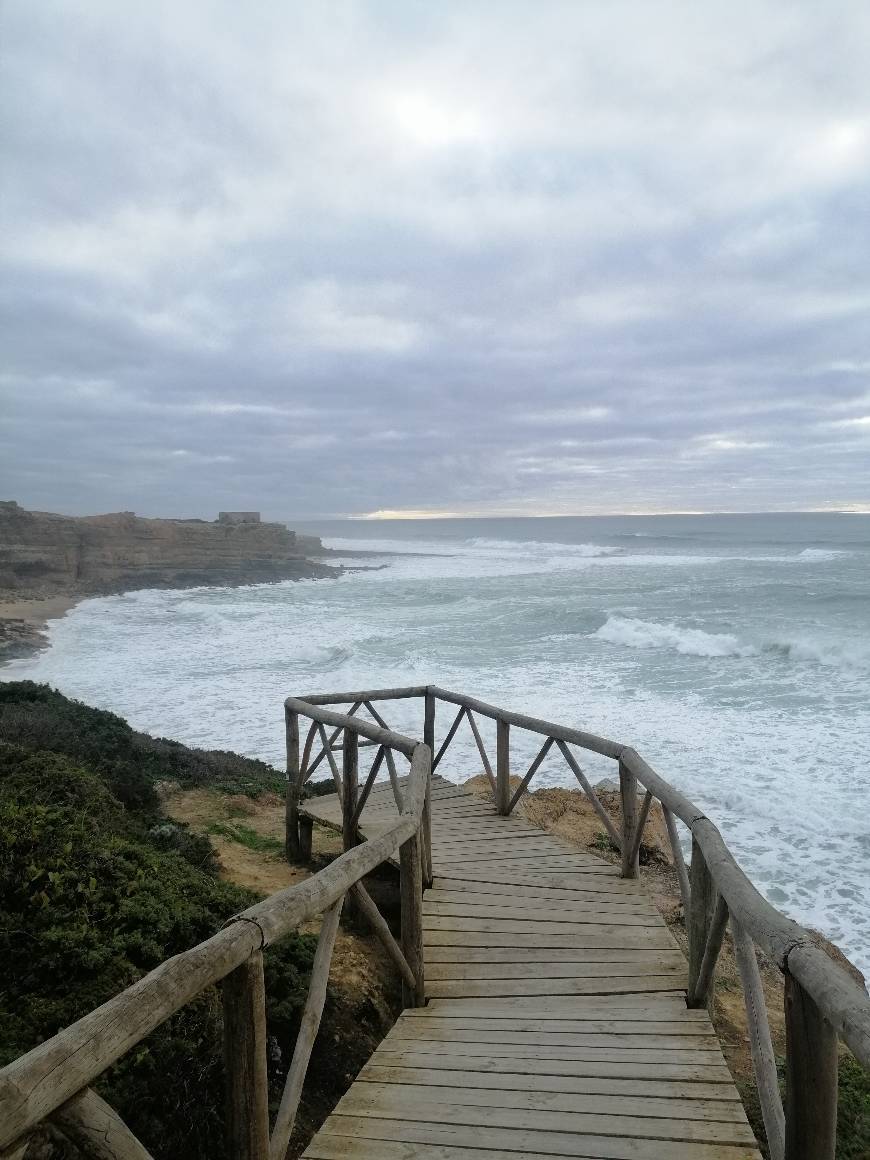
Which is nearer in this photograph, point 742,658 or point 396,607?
point 742,658

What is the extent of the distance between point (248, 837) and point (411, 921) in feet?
16.5

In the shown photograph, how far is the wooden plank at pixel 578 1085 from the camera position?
290cm

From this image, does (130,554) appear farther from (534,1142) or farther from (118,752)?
(534,1142)

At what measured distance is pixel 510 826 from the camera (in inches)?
273

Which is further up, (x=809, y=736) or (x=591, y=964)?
(x=591, y=964)

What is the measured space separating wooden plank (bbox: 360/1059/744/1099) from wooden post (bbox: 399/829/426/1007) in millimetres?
712

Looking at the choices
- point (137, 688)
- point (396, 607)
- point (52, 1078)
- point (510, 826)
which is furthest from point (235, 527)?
point (52, 1078)

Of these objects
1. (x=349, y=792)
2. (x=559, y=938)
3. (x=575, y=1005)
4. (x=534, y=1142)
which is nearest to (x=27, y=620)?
(x=349, y=792)

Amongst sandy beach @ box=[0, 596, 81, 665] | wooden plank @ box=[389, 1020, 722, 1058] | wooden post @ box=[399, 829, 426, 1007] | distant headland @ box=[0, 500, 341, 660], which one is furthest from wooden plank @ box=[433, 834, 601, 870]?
distant headland @ box=[0, 500, 341, 660]

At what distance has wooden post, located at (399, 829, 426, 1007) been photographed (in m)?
3.92

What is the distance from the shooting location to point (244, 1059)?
233cm

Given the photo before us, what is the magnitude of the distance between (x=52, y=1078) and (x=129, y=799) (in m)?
7.16

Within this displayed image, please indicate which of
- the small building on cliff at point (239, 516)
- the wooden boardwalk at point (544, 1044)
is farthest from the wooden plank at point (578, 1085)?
the small building on cliff at point (239, 516)

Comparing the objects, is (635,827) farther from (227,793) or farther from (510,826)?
(227,793)
